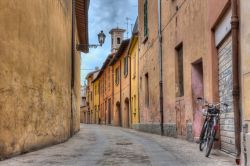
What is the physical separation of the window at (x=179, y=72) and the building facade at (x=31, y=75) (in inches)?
156

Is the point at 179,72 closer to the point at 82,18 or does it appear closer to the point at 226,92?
the point at 226,92

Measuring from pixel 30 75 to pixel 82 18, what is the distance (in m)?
13.8

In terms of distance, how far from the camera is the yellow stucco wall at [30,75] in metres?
8.41

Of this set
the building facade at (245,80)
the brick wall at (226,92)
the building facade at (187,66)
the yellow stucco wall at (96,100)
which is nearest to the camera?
the building facade at (245,80)

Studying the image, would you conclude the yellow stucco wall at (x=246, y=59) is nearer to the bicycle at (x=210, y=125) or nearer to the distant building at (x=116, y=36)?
the bicycle at (x=210, y=125)

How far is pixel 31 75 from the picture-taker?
32.9ft

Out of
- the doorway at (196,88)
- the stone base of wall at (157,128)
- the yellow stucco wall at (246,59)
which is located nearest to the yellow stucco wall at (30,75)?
the doorway at (196,88)

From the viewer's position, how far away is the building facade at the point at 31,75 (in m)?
8.43

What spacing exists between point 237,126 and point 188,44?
19.2 feet

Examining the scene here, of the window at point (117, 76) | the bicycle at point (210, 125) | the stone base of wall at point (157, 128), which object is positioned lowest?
the stone base of wall at point (157, 128)

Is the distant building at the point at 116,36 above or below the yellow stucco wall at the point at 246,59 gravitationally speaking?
above

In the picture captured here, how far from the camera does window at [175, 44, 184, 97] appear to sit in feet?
49.7

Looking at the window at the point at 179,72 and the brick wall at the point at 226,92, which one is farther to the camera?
the window at the point at 179,72

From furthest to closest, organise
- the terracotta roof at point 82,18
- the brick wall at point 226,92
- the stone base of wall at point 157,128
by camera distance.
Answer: the terracotta roof at point 82,18 < the stone base of wall at point 157,128 < the brick wall at point 226,92
